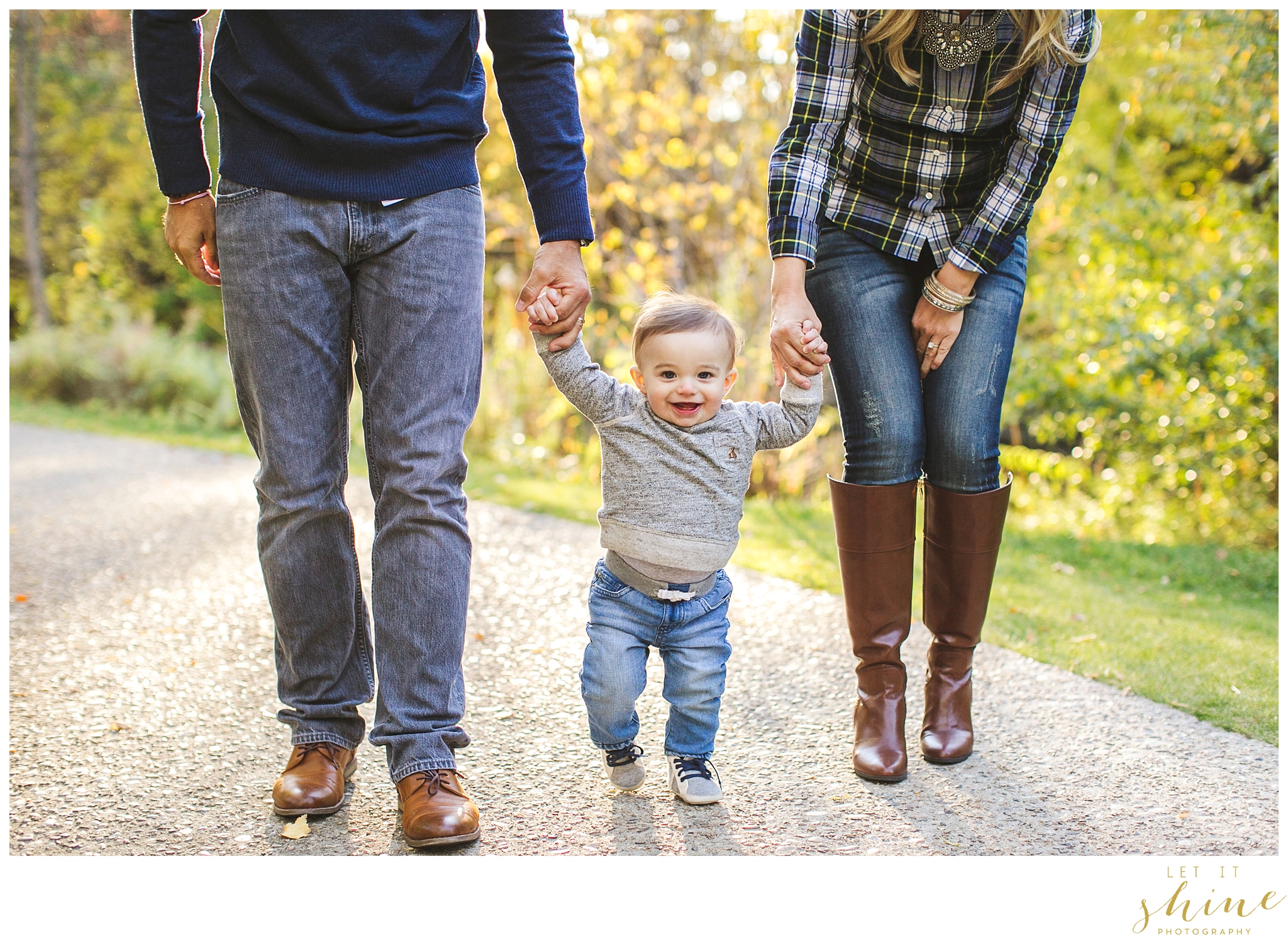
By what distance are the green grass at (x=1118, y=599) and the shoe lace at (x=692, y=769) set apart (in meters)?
1.28

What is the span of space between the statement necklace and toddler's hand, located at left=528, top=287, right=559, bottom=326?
0.90 m

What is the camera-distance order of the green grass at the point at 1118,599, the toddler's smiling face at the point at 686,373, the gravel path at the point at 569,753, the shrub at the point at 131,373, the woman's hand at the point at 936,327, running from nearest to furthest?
the gravel path at the point at 569,753
the toddler's smiling face at the point at 686,373
the woman's hand at the point at 936,327
the green grass at the point at 1118,599
the shrub at the point at 131,373

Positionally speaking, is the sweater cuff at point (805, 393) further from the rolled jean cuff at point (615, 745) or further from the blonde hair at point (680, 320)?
the rolled jean cuff at point (615, 745)

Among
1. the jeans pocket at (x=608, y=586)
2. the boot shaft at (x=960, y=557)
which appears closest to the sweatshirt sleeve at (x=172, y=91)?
the jeans pocket at (x=608, y=586)

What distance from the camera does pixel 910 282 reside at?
2.19 meters

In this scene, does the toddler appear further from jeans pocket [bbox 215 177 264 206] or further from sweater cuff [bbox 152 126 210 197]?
sweater cuff [bbox 152 126 210 197]

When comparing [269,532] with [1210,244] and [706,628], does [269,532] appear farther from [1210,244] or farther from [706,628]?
[1210,244]

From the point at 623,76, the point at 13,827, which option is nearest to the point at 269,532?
the point at 13,827

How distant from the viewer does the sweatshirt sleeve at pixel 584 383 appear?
197 cm

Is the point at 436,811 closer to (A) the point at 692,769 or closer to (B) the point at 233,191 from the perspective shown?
(A) the point at 692,769

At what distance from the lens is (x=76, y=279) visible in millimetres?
11969

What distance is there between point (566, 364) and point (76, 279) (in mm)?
12113

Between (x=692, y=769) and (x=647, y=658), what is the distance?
0.25m

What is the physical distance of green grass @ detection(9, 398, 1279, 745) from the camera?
2.68 metres
